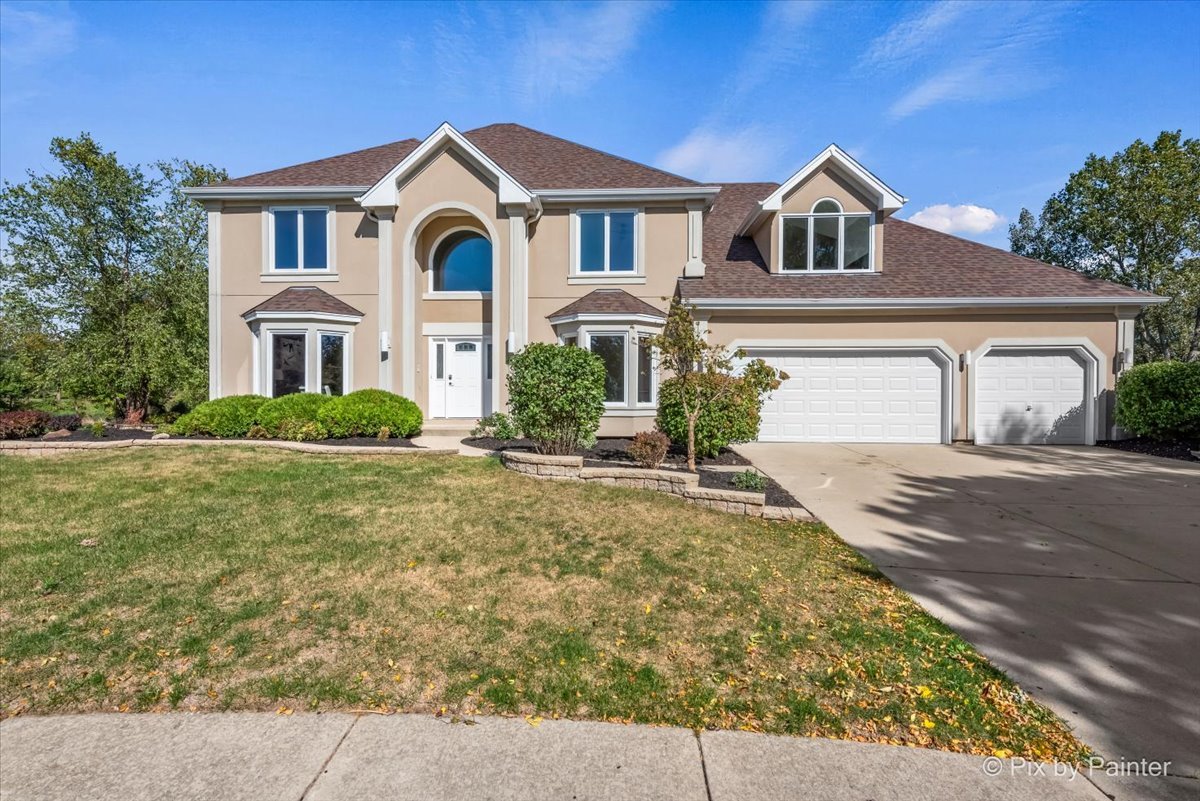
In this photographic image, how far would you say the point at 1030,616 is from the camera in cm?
379

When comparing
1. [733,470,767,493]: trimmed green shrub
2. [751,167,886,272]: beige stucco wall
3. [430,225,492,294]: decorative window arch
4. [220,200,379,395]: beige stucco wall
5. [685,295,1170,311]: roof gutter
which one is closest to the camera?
[733,470,767,493]: trimmed green shrub

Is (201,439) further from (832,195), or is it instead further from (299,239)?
(832,195)

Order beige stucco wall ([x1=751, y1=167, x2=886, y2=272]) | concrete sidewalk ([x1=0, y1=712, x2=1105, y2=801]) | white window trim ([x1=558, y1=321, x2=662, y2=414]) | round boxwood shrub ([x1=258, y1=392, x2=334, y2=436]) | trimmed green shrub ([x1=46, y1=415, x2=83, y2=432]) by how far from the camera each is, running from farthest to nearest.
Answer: beige stucco wall ([x1=751, y1=167, x2=886, y2=272]) → white window trim ([x1=558, y1=321, x2=662, y2=414]) → trimmed green shrub ([x1=46, y1=415, x2=83, y2=432]) → round boxwood shrub ([x1=258, y1=392, x2=334, y2=436]) → concrete sidewalk ([x1=0, y1=712, x2=1105, y2=801])

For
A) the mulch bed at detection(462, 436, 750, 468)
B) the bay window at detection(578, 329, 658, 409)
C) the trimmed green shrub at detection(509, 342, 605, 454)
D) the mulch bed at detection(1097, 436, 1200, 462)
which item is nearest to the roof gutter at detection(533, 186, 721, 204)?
the bay window at detection(578, 329, 658, 409)

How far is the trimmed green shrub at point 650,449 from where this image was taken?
25.6 feet

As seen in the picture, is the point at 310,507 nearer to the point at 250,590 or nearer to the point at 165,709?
the point at 250,590

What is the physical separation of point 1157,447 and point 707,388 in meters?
10.7

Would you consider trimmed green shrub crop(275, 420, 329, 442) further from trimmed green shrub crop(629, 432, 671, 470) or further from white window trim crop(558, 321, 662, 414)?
trimmed green shrub crop(629, 432, 671, 470)

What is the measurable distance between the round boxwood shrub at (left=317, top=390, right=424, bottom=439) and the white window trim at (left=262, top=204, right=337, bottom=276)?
407 centimetres

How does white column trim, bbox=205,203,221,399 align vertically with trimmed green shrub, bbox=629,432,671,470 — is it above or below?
above

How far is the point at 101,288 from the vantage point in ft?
50.7

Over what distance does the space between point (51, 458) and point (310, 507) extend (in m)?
6.89

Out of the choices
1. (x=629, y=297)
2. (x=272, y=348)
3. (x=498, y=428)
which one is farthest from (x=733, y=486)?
(x=272, y=348)

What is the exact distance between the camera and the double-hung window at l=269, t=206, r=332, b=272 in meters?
13.7
